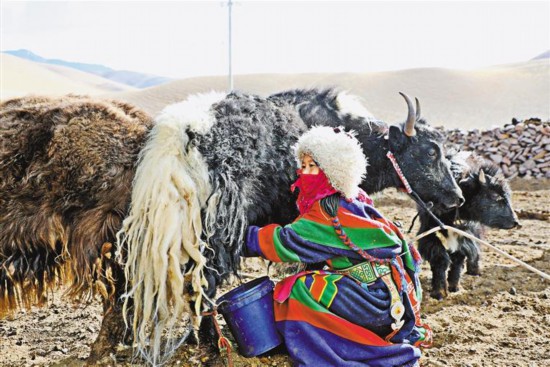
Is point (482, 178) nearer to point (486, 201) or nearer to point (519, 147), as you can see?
point (486, 201)

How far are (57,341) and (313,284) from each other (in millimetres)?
2023

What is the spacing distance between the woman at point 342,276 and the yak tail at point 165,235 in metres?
0.38

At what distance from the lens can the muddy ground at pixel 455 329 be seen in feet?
11.2

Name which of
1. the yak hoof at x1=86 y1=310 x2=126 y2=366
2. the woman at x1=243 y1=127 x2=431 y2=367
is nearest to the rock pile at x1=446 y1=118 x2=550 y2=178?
the woman at x1=243 y1=127 x2=431 y2=367

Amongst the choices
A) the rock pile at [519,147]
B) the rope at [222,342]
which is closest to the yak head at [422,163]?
the rope at [222,342]

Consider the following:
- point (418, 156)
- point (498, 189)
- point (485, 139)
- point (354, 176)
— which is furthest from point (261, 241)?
point (485, 139)

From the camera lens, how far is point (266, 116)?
3.50 meters

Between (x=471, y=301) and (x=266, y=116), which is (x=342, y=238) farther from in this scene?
(x=471, y=301)

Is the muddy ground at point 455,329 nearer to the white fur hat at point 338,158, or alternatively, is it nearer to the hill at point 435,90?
the white fur hat at point 338,158

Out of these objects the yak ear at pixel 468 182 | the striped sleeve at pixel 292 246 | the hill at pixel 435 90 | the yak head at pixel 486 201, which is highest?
the striped sleeve at pixel 292 246

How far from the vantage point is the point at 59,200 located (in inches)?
117

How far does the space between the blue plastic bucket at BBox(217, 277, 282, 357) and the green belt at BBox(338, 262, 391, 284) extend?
511mm

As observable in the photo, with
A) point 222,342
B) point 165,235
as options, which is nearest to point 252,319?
point 222,342

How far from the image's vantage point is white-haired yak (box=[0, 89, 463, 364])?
2936 millimetres
